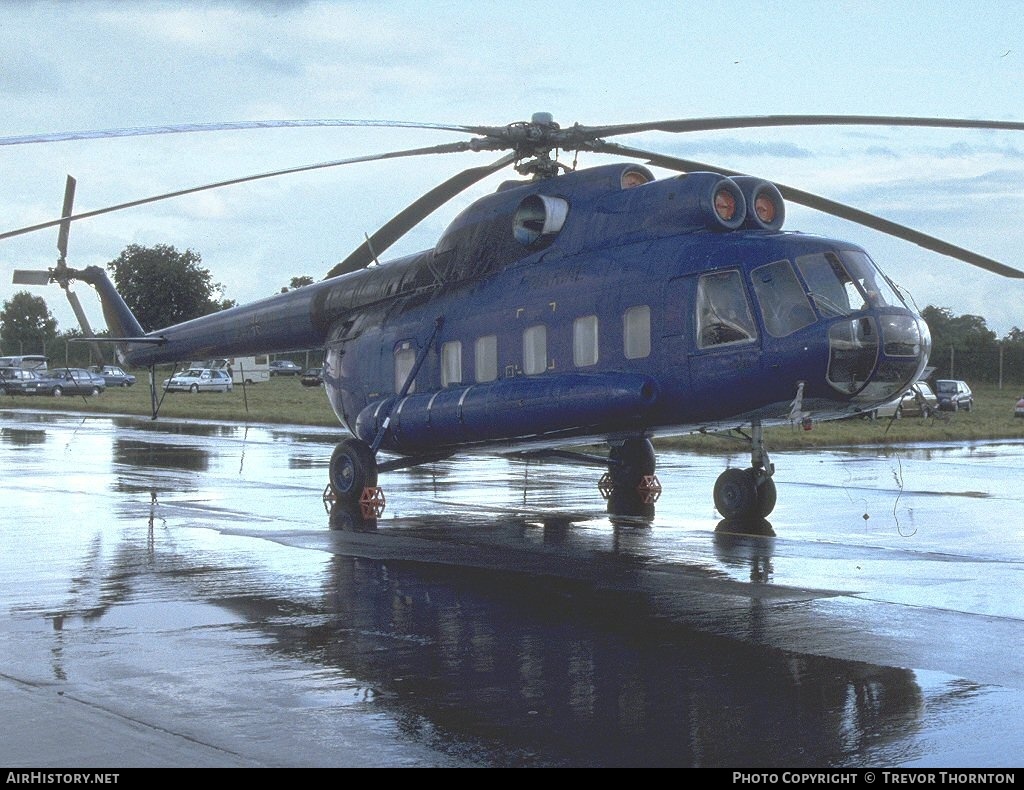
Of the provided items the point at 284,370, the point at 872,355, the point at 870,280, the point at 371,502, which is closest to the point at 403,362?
the point at 371,502

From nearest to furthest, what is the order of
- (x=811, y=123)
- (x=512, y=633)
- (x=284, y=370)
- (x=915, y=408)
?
(x=512, y=633), (x=811, y=123), (x=915, y=408), (x=284, y=370)

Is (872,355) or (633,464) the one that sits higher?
(872,355)

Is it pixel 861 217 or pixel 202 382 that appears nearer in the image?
pixel 861 217

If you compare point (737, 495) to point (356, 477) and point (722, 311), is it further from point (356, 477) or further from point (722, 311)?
point (356, 477)

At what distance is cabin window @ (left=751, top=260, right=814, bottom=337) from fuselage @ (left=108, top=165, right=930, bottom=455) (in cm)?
2

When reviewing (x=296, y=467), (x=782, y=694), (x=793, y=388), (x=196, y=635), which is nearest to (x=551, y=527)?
(x=793, y=388)

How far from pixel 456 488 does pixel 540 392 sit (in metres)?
6.11

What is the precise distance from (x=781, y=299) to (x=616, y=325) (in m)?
1.94

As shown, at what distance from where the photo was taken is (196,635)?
8312 millimetres

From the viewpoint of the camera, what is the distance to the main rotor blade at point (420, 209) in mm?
15602

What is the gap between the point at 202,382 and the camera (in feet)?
251

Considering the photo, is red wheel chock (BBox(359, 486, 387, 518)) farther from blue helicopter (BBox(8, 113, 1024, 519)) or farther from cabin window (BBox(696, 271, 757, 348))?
cabin window (BBox(696, 271, 757, 348))

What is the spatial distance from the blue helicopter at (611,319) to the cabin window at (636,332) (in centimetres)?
2

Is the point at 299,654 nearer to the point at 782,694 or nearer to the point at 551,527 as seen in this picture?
the point at 782,694
